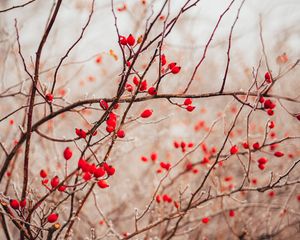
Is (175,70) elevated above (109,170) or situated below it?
above

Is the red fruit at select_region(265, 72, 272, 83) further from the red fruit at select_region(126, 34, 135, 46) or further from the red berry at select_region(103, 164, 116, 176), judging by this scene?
the red berry at select_region(103, 164, 116, 176)

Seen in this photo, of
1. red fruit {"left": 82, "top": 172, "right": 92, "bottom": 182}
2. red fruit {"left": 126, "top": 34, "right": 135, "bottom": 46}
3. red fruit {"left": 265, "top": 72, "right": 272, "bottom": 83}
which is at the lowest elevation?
red fruit {"left": 82, "top": 172, "right": 92, "bottom": 182}

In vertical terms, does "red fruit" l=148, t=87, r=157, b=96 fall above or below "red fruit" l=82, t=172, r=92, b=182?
above

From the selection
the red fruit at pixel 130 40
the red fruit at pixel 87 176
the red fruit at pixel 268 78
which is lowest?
the red fruit at pixel 87 176

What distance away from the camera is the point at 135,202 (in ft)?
16.3

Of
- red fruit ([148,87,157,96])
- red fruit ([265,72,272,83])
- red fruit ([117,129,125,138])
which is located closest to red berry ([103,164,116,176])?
red fruit ([117,129,125,138])

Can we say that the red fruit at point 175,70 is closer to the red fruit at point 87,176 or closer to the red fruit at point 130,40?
the red fruit at point 130,40

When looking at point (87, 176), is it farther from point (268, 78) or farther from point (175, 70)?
point (268, 78)

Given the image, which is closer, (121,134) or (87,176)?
(87,176)

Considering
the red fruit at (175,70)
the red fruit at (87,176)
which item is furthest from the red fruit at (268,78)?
the red fruit at (87,176)

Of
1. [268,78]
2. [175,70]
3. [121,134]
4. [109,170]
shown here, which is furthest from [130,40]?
[268,78]

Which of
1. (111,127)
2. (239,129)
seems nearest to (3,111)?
(239,129)

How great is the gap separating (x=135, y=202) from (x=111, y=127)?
12.3ft

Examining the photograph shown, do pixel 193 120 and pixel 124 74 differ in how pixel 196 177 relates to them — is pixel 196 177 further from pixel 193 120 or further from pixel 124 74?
pixel 124 74
